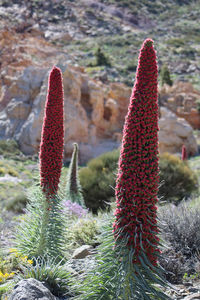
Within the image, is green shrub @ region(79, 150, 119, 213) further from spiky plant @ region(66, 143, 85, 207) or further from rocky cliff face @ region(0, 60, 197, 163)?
rocky cliff face @ region(0, 60, 197, 163)

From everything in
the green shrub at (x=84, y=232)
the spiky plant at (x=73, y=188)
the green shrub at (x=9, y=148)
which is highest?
the green shrub at (x=84, y=232)

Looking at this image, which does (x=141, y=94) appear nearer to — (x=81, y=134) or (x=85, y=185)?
(x=85, y=185)

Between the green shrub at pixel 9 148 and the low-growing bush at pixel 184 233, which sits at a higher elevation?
the low-growing bush at pixel 184 233

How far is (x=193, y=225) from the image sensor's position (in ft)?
15.7

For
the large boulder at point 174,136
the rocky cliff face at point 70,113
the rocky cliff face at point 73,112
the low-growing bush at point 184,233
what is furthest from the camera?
the large boulder at point 174,136

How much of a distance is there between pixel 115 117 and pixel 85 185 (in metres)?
15.7

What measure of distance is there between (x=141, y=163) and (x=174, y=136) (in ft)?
76.1

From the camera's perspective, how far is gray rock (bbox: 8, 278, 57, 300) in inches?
106

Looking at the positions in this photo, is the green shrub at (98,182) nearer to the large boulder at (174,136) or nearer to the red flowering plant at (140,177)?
the red flowering plant at (140,177)

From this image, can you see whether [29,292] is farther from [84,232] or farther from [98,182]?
[98,182]

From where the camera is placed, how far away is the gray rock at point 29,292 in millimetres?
2699

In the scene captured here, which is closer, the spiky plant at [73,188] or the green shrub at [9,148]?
the spiky plant at [73,188]

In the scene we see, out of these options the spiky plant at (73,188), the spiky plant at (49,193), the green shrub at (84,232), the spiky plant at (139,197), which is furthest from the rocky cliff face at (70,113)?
the spiky plant at (139,197)

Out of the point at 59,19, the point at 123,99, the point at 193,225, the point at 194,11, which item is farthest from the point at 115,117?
the point at 194,11
